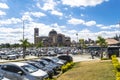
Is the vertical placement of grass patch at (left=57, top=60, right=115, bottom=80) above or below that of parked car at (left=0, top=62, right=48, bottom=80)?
below

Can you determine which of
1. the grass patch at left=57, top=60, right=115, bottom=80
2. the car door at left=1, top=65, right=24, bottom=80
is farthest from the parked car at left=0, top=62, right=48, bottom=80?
the grass patch at left=57, top=60, right=115, bottom=80

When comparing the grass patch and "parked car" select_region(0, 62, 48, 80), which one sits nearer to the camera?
"parked car" select_region(0, 62, 48, 80)

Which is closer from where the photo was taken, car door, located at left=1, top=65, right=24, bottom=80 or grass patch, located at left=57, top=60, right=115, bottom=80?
car door, located at left=1, top=65, right=24, bottom=80

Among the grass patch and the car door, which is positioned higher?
the car door

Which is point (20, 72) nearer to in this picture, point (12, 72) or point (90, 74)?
point (12, 72)

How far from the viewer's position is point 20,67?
1722 centimetres

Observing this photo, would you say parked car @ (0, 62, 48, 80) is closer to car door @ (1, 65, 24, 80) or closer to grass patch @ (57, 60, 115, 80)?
car door @ (1, 65, 24, 80)

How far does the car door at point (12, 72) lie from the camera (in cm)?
1646

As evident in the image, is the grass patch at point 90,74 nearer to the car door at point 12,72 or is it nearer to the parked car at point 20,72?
the parked car at point 20,72

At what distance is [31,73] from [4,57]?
1865 inches

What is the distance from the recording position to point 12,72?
1708cm

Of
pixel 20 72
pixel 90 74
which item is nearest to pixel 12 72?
pixel 20 72

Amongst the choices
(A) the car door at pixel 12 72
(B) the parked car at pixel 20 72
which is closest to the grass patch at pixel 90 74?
(B) the parked car at pixel 20 72

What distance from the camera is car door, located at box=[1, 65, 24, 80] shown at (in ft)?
54.0
